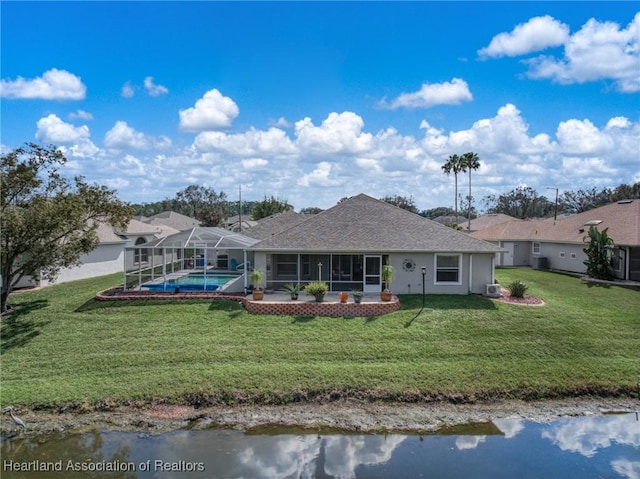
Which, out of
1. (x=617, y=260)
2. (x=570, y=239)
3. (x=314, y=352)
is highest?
(x=570, y=239)

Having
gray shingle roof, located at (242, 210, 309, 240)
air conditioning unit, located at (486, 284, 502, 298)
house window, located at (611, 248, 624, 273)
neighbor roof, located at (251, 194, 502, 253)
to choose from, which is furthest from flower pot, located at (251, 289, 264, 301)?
house window, located at (611, 248, 624, 273)

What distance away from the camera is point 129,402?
43.5 feet

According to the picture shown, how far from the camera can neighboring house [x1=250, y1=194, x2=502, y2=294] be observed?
67.8 feet

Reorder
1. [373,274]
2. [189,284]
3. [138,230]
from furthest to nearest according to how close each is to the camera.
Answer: [138,230]
[189,284]
[373,274]

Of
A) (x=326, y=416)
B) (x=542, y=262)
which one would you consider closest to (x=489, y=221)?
(x=542, y=262)

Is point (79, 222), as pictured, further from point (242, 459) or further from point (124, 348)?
point (242, 459)

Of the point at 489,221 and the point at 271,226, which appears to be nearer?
the point at 271,226

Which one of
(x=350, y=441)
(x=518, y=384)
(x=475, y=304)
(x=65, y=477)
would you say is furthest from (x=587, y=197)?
(x=65, y=477)

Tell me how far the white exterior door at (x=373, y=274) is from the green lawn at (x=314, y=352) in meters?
1.53

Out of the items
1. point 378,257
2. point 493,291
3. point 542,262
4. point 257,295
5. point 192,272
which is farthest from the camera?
point 542,262

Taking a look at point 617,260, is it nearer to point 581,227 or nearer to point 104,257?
point 581,227

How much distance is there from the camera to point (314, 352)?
1547 centimetres

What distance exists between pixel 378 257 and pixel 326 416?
967 cm

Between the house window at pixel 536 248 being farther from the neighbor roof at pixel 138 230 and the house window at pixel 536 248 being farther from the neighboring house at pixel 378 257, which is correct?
the neighbor roof at pixel 138 230
